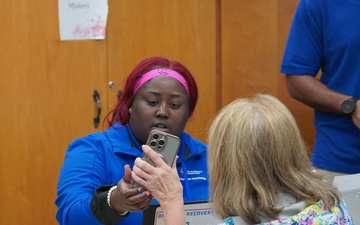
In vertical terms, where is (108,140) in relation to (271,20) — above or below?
below

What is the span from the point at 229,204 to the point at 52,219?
2.35 metres

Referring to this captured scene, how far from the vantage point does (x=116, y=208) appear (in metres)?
2.13

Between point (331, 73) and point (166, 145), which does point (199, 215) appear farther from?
point (331, 73)

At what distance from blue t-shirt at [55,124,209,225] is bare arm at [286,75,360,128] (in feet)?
2.32

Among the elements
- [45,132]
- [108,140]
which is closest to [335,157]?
[108,140]

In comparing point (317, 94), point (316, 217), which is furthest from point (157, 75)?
point (316, 217)

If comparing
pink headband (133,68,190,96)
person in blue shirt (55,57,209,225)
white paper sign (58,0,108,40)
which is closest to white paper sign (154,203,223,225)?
person in blue shirt (55,57,209,225)

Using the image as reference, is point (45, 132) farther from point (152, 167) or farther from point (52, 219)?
point (152, 167)

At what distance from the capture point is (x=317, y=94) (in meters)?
3.15

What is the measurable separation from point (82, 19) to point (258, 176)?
8.07 ft

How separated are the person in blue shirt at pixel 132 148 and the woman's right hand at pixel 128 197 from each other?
3.5 inches

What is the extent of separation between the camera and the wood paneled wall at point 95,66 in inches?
153

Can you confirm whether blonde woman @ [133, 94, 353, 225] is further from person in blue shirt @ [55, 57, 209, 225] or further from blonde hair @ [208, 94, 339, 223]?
person in blue shirt @ [55, 57, 209, 225]

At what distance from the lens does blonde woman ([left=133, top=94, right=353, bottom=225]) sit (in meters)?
1.81
